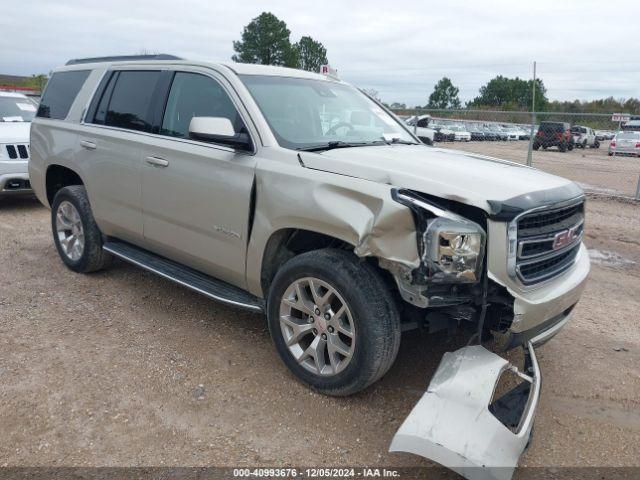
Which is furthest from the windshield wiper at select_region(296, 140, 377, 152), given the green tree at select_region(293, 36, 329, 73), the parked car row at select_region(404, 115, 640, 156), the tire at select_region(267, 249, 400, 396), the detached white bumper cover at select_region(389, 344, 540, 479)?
the green tree at select_region(293, 36, 329, 73)

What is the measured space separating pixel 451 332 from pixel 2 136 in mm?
7626

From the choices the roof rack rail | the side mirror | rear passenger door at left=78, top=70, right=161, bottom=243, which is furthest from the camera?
the roof rack rail

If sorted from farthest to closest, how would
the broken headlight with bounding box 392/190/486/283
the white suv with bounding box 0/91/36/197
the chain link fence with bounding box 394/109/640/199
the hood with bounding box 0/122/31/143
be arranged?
the chain link fence with bounding box 394/109/640/199, the hood with bounding box 0/122/31/143, the white suv with bounding box 0/91/36/197, the broken headlight with bounding box 392/190/486/283

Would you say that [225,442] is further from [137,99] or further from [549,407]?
[137,99]

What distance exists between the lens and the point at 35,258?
5.83 metres

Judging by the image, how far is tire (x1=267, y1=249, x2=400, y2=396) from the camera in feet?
9.66

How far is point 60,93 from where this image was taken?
210 inches

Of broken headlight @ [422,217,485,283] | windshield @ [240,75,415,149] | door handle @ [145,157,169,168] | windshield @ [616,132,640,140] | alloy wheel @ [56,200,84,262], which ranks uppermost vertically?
windshield @ [616,132,640,140]

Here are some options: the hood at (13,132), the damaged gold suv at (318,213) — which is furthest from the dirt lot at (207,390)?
the hood at (13,132)

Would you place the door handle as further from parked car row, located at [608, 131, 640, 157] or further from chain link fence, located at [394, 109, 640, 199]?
parked car row, located at [608, 131, 640, 157]

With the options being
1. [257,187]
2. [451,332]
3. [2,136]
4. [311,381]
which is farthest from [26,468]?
[2,136]

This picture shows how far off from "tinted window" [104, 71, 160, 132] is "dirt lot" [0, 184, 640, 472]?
4.92 feet

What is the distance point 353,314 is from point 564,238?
1.35 metres

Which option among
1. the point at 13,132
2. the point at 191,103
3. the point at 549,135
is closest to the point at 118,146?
the point at 191,103
